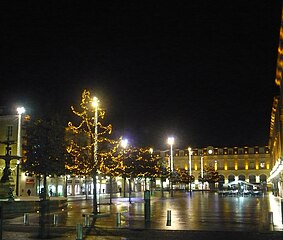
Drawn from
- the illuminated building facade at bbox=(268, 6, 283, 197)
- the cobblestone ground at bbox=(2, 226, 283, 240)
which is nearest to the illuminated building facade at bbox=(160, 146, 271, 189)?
the illuminated building facade at bbox=(268, 6, 283, 197)

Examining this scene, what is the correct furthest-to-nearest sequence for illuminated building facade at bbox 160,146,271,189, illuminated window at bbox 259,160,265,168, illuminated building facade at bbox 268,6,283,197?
illuminated building facade at bbox 160,146,271,189, illuminated window at bbox 259,160,265,168, illuminated building facade at bbox 268,6,283,197

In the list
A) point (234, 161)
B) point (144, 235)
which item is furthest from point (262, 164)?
point (144, 235)

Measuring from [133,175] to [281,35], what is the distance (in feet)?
80.9

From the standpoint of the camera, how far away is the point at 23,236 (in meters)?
20.7

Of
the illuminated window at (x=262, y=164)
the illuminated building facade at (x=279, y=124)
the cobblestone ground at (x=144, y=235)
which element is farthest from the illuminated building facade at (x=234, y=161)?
the cobblestone ground at (x=144, y=235)

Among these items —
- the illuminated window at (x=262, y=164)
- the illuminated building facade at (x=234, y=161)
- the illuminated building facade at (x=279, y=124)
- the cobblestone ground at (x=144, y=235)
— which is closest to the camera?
the cobblestone ground at (x=144, y=235)

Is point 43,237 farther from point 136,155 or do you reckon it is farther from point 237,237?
point 136,155

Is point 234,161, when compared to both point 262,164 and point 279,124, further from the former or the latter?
point 279,124

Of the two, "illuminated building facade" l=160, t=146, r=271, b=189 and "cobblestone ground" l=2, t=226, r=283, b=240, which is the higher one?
"illuminated building facade" l=160, t=146, r=271, b=189

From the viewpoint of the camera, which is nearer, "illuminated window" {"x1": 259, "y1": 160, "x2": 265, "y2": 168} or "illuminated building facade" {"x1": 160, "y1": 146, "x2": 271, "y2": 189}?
"illuminated window" {"x1": 259, "y1": 160, "x2": 265, "y2": 168}

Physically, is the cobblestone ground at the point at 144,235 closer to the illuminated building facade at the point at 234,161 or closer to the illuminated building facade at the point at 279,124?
the illuminated building facade at the point at 279,124

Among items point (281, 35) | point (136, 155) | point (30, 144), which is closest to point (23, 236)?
point (30, 144)

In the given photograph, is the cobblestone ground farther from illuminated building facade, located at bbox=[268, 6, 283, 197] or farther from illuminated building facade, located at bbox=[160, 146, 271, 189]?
illuminated building facade, located at bbox=[160, 146, 271, 189]

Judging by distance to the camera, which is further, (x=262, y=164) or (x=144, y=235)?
(x=262, y=164)
